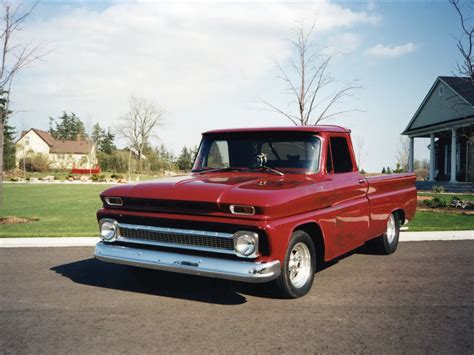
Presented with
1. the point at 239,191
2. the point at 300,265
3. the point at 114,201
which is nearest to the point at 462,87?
the point at 300,265

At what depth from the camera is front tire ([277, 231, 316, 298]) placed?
4.49m

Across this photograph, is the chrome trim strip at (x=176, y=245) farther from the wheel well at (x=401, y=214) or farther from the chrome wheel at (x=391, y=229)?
the wheel well at (x=401, y=214)

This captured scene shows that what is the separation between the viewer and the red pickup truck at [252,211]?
13.6 ft

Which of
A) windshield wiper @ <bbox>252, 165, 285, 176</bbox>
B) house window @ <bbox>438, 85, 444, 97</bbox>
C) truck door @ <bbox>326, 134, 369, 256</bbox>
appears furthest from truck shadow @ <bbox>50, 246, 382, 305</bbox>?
house window @ <bbox>438, 85, 444, 97</bbox>

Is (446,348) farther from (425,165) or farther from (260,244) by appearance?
(425,165)

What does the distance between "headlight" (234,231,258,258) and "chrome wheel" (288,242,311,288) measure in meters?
0.69

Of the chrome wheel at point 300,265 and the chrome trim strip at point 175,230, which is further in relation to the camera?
the chrome wheel at point 300,265

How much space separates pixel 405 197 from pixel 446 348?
4.49 m

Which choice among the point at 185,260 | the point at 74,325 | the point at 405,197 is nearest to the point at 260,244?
the point at 185,260

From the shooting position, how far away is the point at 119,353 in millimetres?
3332

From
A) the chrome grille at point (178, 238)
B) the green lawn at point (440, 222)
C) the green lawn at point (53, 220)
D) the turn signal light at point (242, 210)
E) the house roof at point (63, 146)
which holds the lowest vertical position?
the green lawn at point (440, 222)

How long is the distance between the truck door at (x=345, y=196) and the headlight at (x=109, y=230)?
8.29 ft

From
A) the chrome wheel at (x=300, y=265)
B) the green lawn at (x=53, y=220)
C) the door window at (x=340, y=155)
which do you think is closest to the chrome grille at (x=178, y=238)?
the chrome wheel at (x=300, y=265)

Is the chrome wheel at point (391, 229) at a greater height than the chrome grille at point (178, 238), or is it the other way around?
the chrome grille at point (178, 238)
